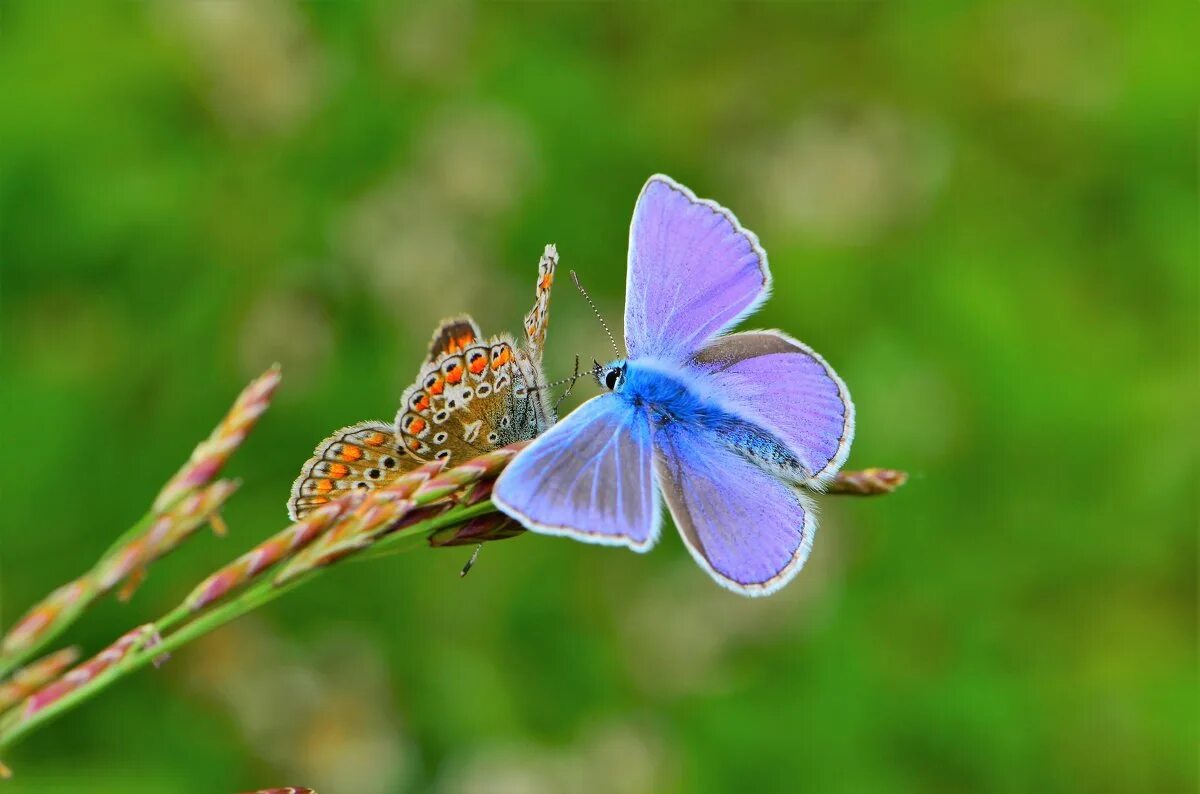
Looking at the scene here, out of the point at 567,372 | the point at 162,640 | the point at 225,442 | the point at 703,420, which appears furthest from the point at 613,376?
the point at 567,372

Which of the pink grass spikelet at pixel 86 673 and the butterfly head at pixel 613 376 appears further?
the butterfly head at pixel 613 376

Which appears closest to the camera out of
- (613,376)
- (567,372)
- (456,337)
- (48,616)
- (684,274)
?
(48,616)

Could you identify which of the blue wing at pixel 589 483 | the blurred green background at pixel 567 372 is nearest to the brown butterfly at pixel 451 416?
the blue wing at pixel 589 483

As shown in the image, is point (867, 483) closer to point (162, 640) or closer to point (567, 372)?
point (162, 640)

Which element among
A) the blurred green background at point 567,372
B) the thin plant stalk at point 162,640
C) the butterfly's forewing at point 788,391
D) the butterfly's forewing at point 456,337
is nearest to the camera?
the thin plant stalk at point 162,640

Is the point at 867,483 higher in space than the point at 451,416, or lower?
lower

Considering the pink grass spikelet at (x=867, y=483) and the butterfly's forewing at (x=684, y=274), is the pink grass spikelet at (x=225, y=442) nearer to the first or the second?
the butterfly's forewing at (x=684, y=274)
